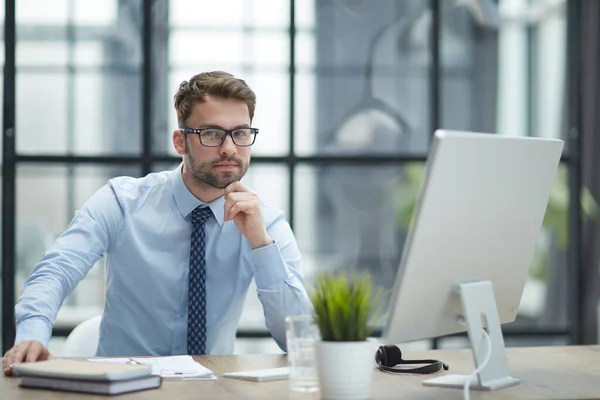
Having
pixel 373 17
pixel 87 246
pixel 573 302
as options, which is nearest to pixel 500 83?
pixel 373 17

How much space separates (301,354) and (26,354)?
0.68 m

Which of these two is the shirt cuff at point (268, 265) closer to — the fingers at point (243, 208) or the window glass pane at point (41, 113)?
the fingers at point (243, 208)

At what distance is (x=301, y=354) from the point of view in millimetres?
1877

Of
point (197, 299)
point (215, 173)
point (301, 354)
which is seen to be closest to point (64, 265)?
point (197, 299)

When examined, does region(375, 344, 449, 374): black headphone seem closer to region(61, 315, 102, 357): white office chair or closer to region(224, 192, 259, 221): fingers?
region(224, 192, 259, 221): fingers

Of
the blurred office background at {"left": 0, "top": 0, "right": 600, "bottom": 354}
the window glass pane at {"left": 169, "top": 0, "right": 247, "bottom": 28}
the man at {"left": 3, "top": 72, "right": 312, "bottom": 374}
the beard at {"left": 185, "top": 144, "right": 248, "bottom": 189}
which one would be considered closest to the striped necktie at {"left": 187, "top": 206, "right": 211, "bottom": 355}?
the man at {"left": 3, "top": 72, "right": 312, "bottom": 374}

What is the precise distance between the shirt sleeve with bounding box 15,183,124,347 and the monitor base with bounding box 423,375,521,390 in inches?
38.4

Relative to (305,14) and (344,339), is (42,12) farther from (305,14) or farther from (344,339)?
(344,339)

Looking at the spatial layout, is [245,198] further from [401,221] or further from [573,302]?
[573,302]

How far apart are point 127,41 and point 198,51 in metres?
0.33

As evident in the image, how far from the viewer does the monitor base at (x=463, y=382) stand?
1.88 meters

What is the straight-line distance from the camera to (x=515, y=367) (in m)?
2.21

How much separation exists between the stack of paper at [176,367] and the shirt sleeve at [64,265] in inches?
7.9

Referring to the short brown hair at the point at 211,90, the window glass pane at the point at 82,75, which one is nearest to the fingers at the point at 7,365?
the short brown hair at the point at 211,90
